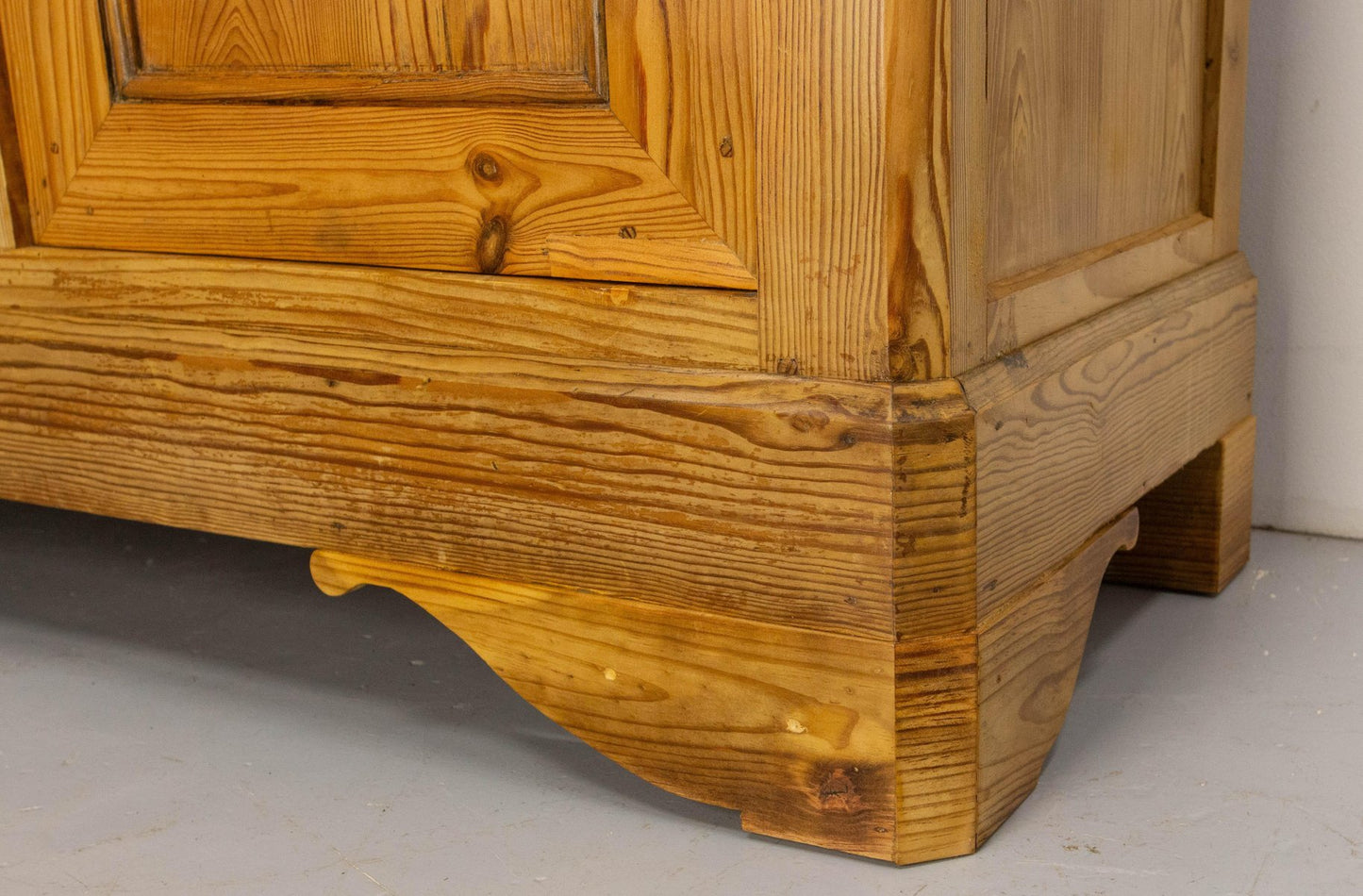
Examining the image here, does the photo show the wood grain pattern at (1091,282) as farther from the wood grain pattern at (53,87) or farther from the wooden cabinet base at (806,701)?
the wood grain pattern at (53,87)

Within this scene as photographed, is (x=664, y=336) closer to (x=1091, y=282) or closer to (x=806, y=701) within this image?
(x=806, y=701)

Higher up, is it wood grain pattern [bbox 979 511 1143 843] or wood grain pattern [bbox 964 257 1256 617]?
wood grain pattern [bbox 964 257 1256 617]

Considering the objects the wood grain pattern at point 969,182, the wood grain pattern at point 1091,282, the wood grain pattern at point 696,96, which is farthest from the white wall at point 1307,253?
the wood grain pattern at point 696,96

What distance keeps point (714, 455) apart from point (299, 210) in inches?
15.4

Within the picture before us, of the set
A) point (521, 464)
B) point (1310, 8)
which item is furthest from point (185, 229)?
point (1310, 8)

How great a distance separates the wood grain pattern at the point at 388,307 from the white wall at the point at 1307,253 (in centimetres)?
86

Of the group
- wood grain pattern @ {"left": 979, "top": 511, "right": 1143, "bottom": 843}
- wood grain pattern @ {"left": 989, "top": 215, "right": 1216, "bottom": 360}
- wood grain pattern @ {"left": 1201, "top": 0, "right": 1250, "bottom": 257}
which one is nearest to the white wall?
wood grain pattern @ {"left": 1201, "top": 0, "right": 1250, "bottom": 257}

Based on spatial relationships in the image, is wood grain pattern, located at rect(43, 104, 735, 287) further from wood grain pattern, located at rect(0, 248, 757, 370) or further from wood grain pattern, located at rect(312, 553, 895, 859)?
wood grain pattern, located at rect(312, 553, 895, 859)

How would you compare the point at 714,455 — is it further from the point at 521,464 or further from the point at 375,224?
the point at 375,224

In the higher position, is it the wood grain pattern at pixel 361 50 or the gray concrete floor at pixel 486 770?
the wood grain pattern at pixel 361 50

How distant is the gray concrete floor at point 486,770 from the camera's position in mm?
889

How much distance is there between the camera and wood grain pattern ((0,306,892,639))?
0.85 m

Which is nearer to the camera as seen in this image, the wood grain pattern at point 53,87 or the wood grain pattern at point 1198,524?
the wood grain pattern at point 53,87

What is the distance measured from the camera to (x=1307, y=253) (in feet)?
4.84
